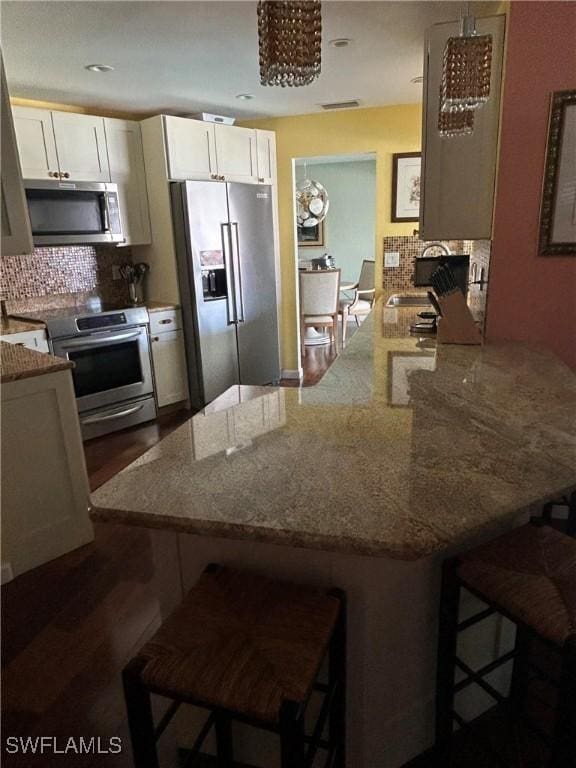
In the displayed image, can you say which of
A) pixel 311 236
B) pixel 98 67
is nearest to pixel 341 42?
pixel 98 67

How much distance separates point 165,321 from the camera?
3982 mm

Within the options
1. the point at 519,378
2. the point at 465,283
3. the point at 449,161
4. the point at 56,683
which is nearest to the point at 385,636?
the point at 519,378

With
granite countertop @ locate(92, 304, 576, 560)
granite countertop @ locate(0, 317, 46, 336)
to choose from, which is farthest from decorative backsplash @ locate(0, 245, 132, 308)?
granite countertop @ locate(92, 304, 576, 560)

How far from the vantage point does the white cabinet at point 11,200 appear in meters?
2.12

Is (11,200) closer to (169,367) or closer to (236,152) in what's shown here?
(169,367)

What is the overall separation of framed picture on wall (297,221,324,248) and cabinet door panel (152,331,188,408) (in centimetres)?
479

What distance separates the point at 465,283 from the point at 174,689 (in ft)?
8.62

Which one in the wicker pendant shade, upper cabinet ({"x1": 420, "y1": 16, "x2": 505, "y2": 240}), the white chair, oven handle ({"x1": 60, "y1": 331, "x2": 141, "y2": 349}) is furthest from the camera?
the white chair

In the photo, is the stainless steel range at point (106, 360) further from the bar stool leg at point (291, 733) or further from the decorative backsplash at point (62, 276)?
the bar stool leg at point (291, 733)

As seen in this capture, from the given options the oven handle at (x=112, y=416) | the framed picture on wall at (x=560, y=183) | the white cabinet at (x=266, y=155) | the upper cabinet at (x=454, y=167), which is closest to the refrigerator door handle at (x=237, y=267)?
the white cabinet at (x=266, y=155)

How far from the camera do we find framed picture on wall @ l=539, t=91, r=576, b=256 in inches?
79.6

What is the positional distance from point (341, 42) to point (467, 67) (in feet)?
4.99

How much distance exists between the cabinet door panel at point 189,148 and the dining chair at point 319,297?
1780mm

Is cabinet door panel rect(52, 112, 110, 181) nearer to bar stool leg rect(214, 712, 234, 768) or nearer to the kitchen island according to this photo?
the kitchen island
